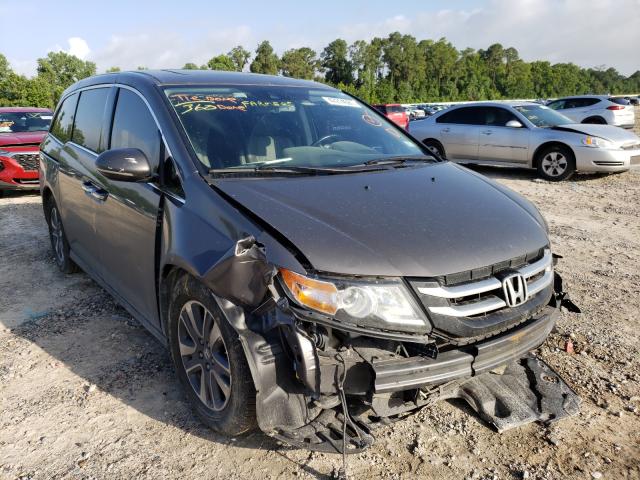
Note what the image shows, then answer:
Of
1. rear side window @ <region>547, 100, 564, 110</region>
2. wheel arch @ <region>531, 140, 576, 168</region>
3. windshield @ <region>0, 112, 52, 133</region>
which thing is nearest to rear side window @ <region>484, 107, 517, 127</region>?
wheel arch @ <region>531, 140, 576, 168</region>

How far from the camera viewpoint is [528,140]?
991cm

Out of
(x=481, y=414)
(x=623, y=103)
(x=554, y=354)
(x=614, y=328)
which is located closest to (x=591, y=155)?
(x=614, y=328)

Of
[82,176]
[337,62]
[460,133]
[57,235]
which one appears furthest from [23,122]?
[337,62]

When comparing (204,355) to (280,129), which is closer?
(204,355)

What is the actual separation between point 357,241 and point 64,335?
2565 millimetres

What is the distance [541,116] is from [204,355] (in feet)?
32.2

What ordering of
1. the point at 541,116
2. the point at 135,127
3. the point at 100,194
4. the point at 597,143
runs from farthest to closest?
the point at 541,116 < the point at 597,143 < the point at 100,194 < the point at 135,127

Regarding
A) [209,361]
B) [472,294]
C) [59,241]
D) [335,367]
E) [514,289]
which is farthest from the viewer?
[59,241]

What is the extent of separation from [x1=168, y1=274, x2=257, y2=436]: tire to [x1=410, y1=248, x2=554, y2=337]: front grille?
82cm

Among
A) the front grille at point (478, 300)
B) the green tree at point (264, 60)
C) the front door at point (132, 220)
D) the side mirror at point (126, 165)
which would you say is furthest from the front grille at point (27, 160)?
the green tree at point (264, 60)

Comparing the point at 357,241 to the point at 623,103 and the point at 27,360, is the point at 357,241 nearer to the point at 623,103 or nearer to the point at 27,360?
the point at 27,360

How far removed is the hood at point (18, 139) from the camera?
8852mm

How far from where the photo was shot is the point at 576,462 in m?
2.40

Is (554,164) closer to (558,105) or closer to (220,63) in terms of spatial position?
(558,105)
